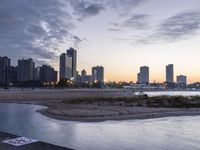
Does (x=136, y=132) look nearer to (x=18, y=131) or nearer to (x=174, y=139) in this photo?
(x=174, y=139)

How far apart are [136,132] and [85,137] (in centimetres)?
424

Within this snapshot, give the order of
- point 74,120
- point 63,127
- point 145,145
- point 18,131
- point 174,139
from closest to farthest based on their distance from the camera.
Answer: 1. point 145,145
2. point 174,139
3. point 18,131
4. point 63,127
5. point 74,120

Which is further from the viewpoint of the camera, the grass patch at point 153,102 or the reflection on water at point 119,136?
the grass patch at point 153,102

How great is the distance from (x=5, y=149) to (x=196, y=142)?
11.2 meters

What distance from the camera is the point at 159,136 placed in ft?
67.3

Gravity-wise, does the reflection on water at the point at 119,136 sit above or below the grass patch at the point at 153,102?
below

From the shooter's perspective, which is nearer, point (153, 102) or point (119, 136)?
point (119, 136)

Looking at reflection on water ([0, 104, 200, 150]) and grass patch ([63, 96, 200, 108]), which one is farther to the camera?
grass patch ([63, 96, 200, 108])

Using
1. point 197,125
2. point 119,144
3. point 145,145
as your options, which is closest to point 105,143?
point 119,144

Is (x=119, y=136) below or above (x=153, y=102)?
below

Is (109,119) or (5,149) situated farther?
(109,119)

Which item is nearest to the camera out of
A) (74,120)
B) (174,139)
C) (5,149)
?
(5,149)

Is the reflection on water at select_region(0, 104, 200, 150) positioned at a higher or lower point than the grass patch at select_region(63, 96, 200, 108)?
lower

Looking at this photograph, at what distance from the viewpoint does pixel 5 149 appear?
13.3 meters
